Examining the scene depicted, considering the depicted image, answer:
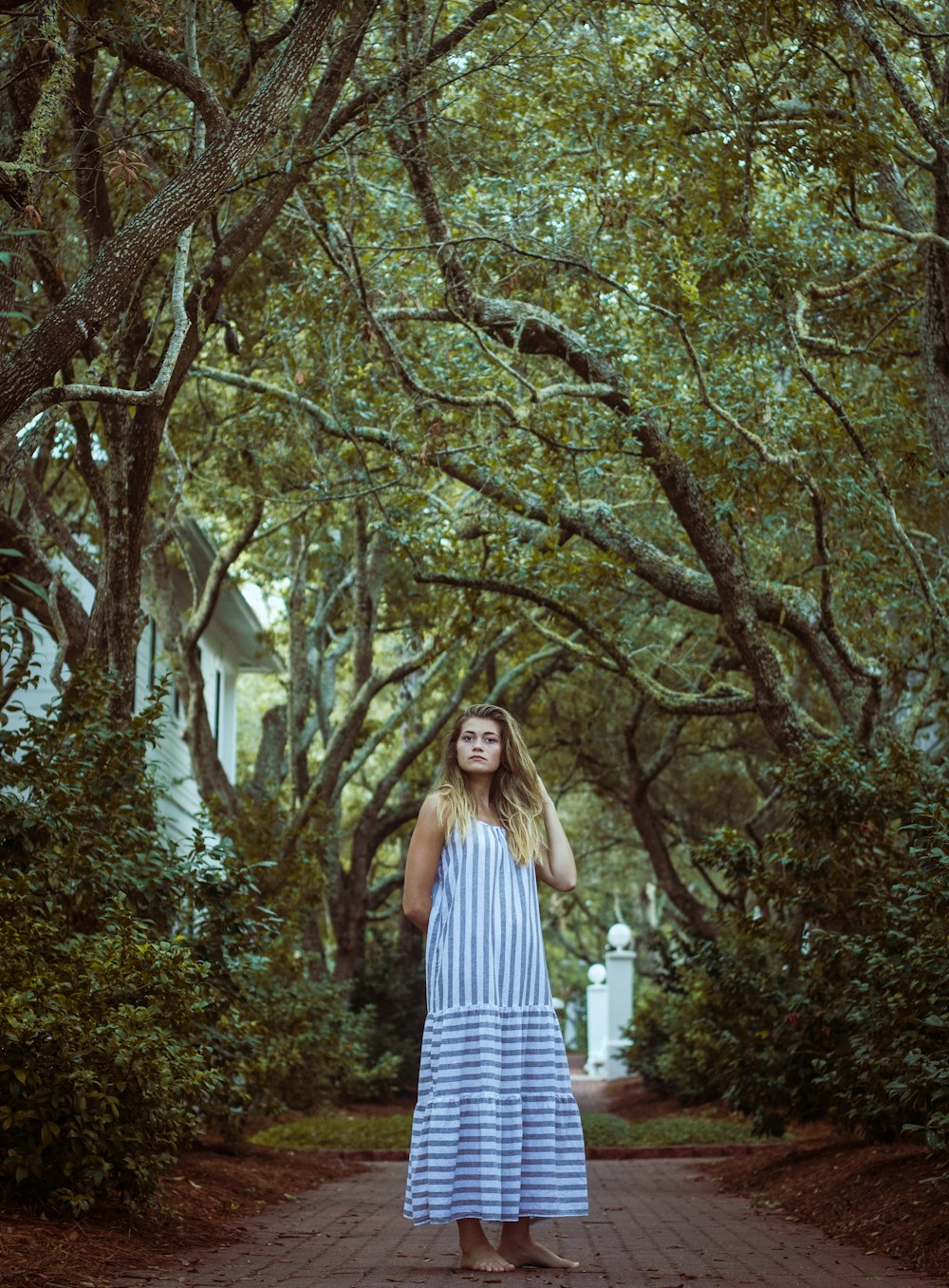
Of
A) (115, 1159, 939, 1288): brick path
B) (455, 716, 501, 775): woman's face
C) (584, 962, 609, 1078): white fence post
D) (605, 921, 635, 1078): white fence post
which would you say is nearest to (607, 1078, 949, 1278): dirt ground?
(115, 1159, 939, 1288): brick path

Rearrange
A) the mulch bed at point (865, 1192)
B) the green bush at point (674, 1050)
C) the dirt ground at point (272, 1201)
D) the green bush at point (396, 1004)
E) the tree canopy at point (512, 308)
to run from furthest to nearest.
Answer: the green bush at point (396, 1004) → the green bush at point (674, 1050) → the tree canopy at point (512, 308) → the mulch bed at point (865, 1192) → the dirt ground at point (272, 1201)

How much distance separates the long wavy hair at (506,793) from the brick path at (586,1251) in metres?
1.64

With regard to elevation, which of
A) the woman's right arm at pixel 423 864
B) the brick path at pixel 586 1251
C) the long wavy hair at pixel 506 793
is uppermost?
the long wavy hair at pixel 506 793

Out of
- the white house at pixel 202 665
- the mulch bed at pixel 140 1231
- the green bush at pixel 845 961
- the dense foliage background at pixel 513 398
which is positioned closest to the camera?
the mulch bed at pixel 140 1231

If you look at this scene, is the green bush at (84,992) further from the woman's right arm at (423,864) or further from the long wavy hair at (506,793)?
the long wavy hair at (506,793)

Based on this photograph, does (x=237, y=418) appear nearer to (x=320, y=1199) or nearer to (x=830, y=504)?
(x=830, y=504)

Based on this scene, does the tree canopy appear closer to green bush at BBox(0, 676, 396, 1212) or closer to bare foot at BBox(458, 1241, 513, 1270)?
green bush at BBox(0, 676, 396, 1212)

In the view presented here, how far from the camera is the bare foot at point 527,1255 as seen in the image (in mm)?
5762

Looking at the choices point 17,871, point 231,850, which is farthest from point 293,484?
point 17,871

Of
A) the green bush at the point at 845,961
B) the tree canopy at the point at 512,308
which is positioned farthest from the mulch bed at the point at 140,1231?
the green bush at the point at 845,961

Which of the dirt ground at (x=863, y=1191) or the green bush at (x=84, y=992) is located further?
the dirt ground at (x=863, y=1191)

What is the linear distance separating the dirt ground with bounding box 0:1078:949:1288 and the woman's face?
2.26 metres

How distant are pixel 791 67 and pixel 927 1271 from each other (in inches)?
319

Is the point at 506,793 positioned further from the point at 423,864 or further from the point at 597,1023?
the point at 597,1023
